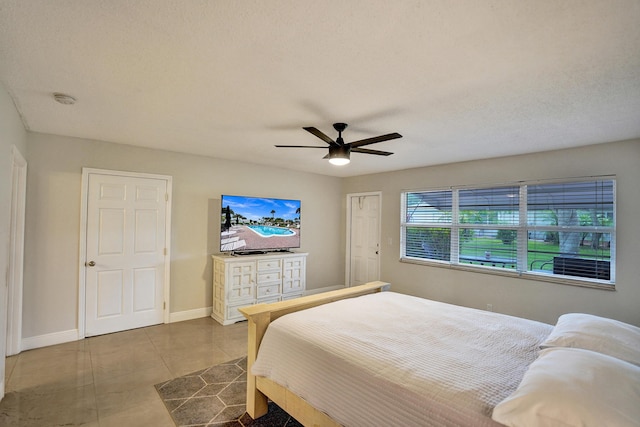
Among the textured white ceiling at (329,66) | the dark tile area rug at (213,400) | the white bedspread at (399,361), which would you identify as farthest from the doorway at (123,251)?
the white bedspread at (399,361)

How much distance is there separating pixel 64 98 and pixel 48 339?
2725 mm

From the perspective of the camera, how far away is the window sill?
3455mm

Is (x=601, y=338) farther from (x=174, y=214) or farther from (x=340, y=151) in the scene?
(x=174, y=214)

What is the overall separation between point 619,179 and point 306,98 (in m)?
3.54

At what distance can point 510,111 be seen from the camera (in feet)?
8.46

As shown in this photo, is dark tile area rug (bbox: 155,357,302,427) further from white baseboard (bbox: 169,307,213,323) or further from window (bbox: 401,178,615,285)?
window (bbox: 401,178,615,285)

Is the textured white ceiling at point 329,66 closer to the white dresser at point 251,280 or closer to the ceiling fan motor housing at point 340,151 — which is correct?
the ceiling fan motor housing at point 340,151

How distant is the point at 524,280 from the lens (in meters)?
3.99

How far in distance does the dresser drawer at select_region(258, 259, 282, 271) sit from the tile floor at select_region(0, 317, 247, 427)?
0.90 meters

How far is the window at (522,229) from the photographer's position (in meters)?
3.53

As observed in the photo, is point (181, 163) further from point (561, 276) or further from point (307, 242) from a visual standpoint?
point (561, 276)

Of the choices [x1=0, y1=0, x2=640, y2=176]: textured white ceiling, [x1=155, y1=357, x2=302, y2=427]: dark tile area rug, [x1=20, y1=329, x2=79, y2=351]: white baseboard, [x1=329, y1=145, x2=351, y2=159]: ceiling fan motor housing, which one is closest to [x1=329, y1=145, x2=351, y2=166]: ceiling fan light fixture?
[x1=329, y1=145, x2=351, y2=159]: ceiling fan motor housing

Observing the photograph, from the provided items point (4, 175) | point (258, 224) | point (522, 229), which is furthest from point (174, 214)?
point (522, 229)

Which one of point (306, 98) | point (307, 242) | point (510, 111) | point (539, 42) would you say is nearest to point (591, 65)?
point (539, 42)
